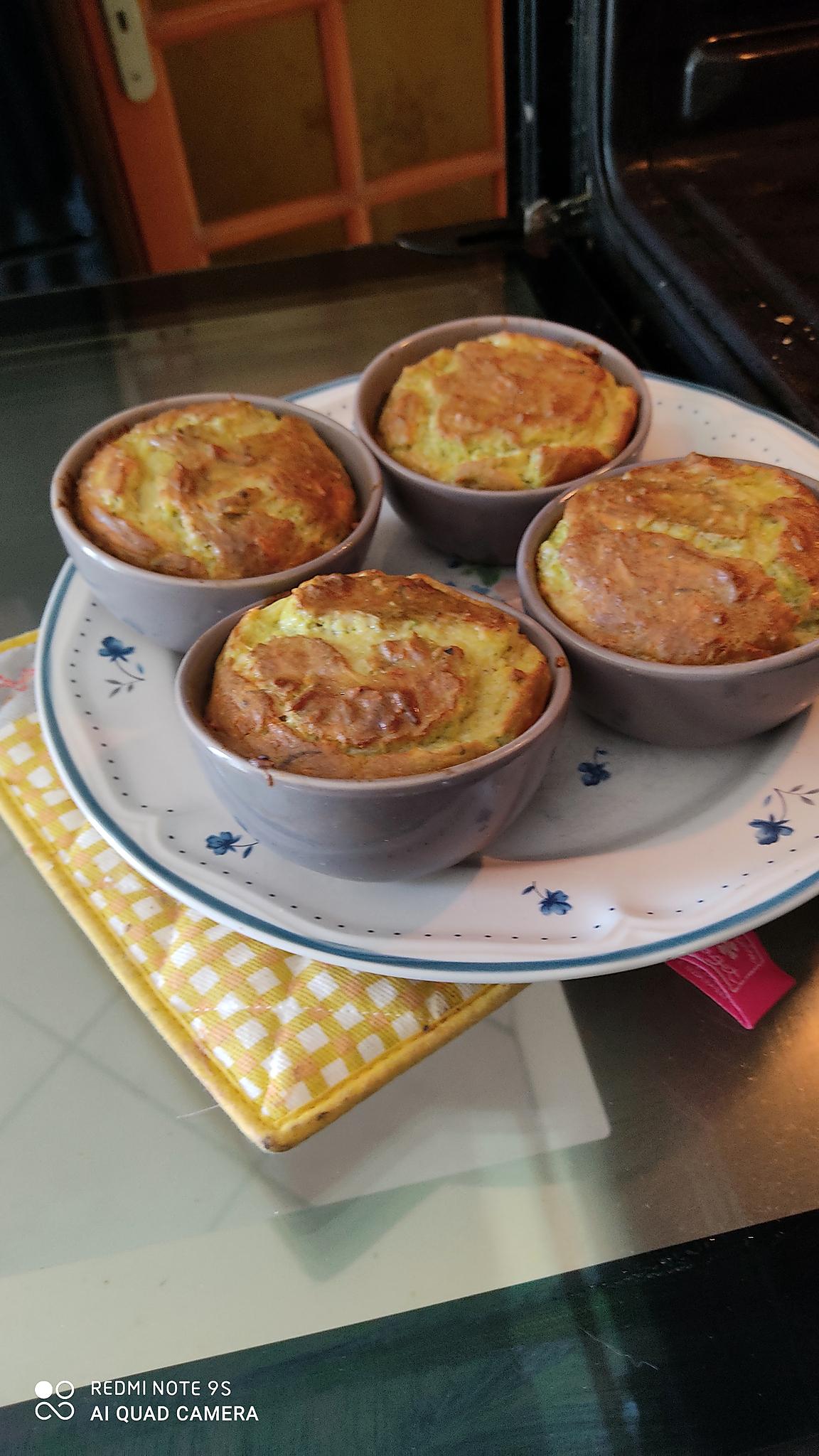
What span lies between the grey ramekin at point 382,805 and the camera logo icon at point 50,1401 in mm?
332

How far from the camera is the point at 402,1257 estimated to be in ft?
2.11

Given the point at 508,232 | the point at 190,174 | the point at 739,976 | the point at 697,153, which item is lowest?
the point at 190,174

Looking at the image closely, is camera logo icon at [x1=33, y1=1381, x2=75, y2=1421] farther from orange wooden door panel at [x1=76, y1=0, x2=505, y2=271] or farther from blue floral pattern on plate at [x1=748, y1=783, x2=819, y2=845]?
orange wooden door panel at [x1=76, y1=0, x2=505, y2=271]

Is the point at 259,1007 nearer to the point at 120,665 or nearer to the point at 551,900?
the point at 551,900

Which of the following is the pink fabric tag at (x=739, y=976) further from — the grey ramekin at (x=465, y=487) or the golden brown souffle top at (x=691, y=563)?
the grey ramekin at (x=465, y=487)

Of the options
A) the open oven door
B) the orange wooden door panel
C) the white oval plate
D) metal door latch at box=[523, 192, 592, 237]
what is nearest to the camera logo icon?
the white oval plate

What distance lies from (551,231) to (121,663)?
0.81m

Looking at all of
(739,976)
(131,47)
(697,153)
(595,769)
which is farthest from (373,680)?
(131,47)

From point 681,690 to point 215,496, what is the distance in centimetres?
42

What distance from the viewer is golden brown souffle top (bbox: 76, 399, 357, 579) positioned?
2.85 ft

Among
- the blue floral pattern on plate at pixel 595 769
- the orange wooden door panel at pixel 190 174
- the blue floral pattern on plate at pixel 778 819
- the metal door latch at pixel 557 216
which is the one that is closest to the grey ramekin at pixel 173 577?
the blue floral pattern on plate at pixel 595 769

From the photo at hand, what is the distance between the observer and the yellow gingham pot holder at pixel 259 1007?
675 mm

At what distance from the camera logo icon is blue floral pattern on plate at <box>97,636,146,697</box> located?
500mm

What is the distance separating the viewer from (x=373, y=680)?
73 centimetres
